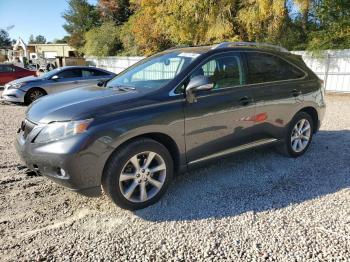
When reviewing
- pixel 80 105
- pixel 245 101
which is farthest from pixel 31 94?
pixel 245 101

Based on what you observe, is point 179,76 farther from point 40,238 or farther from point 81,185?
point 40,238

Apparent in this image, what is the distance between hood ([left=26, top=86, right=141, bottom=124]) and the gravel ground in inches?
30.6

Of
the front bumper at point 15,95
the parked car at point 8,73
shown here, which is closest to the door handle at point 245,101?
the front bumper at point 15,95

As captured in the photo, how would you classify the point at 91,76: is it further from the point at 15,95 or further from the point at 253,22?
the point at 253,22

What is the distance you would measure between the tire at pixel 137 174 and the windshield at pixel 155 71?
0.78 metres

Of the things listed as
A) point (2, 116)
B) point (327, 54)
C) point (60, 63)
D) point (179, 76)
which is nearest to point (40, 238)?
point (179, 76)

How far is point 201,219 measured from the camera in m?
3.40

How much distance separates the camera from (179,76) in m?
3.76

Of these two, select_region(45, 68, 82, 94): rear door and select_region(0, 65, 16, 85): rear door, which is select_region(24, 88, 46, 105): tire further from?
select_region(0, 65, 16, 85): rear door

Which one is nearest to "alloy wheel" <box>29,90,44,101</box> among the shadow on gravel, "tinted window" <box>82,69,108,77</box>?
"tinted window" <box>82,69,108,77</box>

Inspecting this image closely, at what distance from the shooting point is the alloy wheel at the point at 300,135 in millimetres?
5137

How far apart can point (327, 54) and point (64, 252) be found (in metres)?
13.7

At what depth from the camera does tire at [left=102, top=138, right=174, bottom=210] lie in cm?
329

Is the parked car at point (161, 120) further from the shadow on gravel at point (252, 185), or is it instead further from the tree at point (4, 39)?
the tree at point (4, 39)
